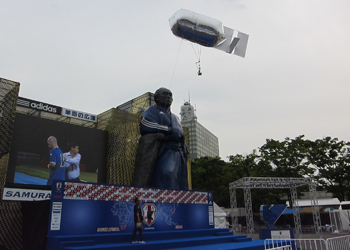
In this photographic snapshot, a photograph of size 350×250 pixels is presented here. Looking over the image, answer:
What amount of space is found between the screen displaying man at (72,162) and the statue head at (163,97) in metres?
4.44

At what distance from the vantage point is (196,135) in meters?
90.6

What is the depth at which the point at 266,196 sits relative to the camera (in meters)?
30.8

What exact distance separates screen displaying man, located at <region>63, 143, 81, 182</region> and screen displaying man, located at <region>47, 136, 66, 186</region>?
0.22 metres

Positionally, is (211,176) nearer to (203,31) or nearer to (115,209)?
(203,31)

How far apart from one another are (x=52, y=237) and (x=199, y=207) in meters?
5.31

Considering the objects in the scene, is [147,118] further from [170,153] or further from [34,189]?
[34,189]

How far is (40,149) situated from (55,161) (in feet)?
2.70

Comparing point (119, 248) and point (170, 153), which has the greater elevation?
point (170, 153)

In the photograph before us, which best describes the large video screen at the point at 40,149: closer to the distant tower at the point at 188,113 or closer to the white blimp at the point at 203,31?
the white blimp at the point at 203,31

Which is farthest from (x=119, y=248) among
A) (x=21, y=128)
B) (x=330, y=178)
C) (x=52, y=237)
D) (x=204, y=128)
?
(x=204, y=128)

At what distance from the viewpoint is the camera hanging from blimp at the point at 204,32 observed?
11836 mm

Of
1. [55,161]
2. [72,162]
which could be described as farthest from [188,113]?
[55,161]

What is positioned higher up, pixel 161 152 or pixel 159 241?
pixel 161 152

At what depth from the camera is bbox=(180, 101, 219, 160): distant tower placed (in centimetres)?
8900
